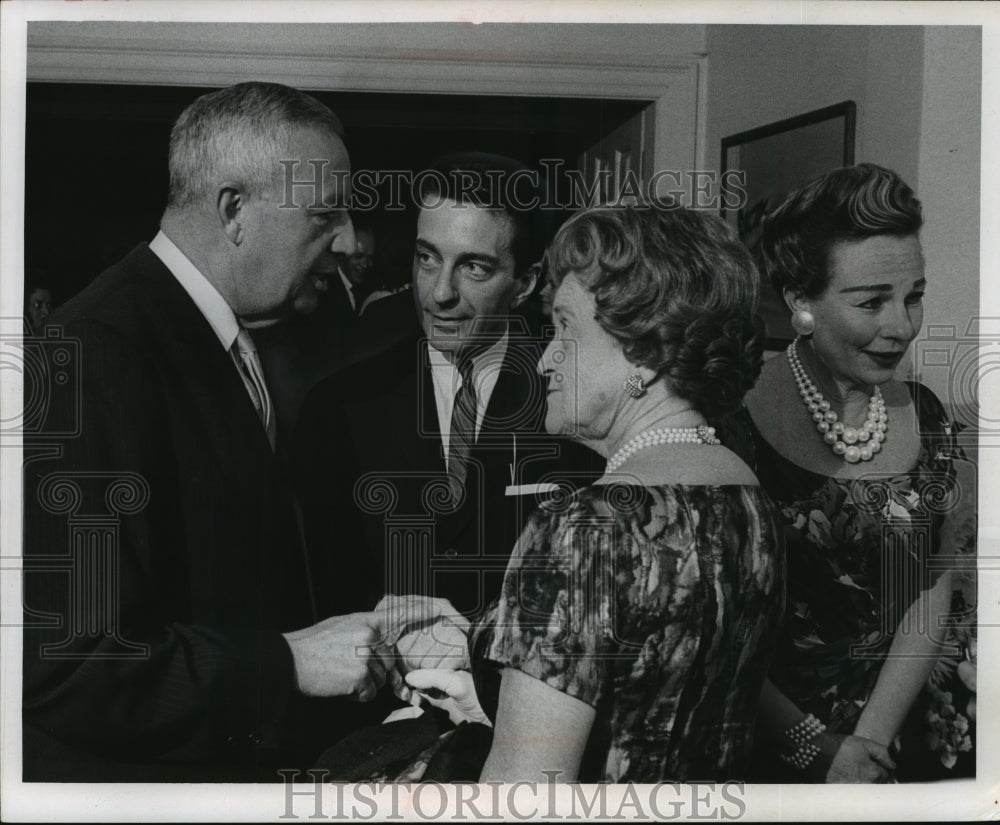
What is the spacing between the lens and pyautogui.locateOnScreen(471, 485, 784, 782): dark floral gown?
325 centimetres

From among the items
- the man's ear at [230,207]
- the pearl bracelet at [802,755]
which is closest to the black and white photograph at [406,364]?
the man's ear at [230,207]

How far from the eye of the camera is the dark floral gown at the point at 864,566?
3.42 meters

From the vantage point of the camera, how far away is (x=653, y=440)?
3.33 meters

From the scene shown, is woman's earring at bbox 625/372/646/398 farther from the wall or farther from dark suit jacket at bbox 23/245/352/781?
dark suit jacket at bbox 23/245/352/781

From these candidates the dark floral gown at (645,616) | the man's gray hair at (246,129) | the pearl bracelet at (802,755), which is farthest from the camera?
the pearl bracelet at (802,755)

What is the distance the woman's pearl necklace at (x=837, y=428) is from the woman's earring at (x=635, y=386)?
0.45 metres

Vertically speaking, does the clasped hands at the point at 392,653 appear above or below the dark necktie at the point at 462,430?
below

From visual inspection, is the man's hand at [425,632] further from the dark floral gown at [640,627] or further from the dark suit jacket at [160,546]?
the dark suit jacket at [160,546]

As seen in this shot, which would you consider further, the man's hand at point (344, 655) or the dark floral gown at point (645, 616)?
the man's hand at point (344, 655)

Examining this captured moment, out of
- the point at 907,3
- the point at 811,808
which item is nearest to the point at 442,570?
the point at 811,808

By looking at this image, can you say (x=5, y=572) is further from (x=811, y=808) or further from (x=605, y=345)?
(x=811, y=808)

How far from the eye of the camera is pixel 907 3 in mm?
3449

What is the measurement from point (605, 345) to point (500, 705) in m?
1.03

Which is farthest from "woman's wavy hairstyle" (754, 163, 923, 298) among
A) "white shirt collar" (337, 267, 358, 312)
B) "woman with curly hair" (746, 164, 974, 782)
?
"white shirt collar" (337, 267, 358, 312)
